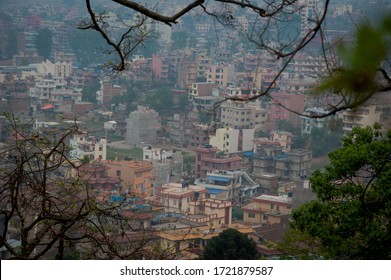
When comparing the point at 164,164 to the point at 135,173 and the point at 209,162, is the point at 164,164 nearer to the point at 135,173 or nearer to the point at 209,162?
the point at 209,162

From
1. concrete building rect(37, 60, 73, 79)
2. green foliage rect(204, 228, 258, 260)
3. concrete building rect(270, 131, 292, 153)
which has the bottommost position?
concrete building rect(270, 131, 292, 153)

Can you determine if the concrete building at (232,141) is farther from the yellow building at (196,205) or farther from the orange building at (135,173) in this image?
the yellow building at (196,205)

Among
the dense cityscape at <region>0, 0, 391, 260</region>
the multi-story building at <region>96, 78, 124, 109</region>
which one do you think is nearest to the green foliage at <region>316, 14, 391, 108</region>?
the dense cityscape at <region>0, 0, 391, 260</region>

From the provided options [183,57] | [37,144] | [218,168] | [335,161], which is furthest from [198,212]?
[183,57]

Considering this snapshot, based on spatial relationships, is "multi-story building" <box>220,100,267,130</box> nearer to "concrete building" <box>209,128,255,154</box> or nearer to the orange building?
"concrete building" <box>209,128,255,154</box>

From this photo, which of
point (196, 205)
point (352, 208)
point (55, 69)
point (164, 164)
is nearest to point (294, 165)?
point (164, 164)
